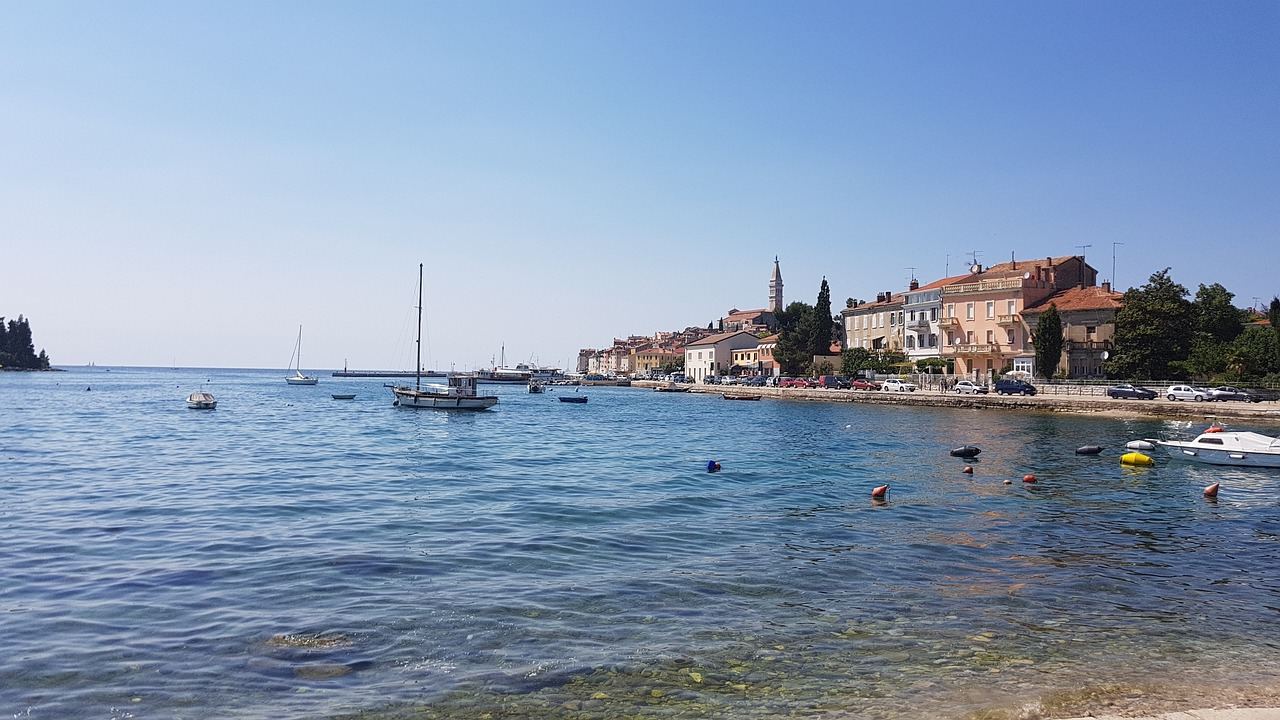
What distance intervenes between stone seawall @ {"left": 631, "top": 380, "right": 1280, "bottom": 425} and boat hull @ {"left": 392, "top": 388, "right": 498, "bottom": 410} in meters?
35.1

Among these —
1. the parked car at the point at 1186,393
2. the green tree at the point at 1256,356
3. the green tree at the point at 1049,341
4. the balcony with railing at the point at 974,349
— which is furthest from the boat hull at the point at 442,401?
the green tree at the point at 1256,356

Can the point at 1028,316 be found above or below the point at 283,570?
above

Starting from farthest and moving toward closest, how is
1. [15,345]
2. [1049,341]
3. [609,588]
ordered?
[15,345] → [1049,341] → [609,588]

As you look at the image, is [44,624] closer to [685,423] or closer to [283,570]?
[283,570]

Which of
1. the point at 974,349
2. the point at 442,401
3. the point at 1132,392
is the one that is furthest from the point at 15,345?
the point at 1132,392

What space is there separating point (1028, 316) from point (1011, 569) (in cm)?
6822

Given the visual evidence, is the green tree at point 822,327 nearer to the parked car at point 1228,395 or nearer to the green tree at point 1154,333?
the green tree at point 1154,333

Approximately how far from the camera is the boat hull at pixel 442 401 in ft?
203

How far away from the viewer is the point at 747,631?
1055cm

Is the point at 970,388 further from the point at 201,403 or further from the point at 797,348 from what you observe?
Result: the point at 201,403

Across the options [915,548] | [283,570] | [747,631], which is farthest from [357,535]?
[915,548]

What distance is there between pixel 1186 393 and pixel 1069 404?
7010mm

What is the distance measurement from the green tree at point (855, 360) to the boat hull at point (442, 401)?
4548cm

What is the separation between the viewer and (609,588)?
12.5 m
